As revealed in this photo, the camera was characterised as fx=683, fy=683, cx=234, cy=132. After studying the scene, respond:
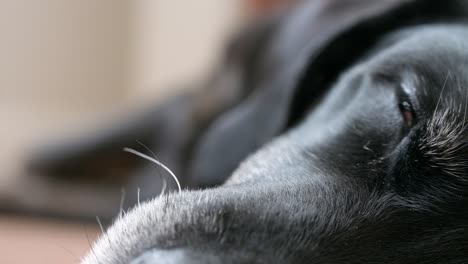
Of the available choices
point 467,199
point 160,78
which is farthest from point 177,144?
point 160,78

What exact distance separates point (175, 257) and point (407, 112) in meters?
0.55

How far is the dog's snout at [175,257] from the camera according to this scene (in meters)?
0.85

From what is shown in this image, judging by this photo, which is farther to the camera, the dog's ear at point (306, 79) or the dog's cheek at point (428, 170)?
the dog's ear at point (306, 79)

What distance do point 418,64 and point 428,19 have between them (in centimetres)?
45

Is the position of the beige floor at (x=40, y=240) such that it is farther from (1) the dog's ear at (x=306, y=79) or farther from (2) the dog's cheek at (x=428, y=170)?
(2) the dog's cheek at (x=428, y=170)

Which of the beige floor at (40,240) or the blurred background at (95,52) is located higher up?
the blurred background at (95,52)

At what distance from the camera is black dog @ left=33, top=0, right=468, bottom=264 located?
3.08ft

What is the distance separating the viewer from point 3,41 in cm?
402

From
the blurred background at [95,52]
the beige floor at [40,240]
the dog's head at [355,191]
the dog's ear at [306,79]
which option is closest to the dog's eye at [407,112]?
the dog's head at [355,191]

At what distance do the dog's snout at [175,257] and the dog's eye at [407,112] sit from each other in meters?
0.50

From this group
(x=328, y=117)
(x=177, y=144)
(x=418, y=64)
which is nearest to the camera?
(x=418, y=64)

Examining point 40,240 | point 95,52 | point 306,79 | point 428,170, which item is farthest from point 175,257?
point 95,52

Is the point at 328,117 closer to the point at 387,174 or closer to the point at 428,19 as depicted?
the point at 387,174

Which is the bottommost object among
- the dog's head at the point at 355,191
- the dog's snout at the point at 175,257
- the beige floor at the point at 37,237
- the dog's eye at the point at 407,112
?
the beige floor at the point at 37,237
